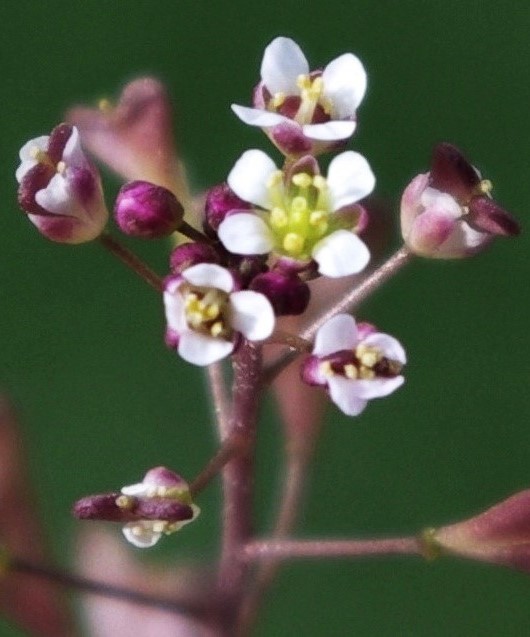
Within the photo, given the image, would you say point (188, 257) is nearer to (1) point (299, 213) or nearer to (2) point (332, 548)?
(1) point (299, 213)

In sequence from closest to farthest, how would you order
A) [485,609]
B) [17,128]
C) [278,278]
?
[278,278]
[485,609]
[17,128]

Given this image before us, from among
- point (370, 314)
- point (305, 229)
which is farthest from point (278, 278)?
point (370, 314)

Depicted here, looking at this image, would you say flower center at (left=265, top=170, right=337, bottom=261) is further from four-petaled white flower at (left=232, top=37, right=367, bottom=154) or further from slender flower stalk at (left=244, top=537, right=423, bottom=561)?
slender flower stalk at (left=244, top=537, right=423, bottom=561)

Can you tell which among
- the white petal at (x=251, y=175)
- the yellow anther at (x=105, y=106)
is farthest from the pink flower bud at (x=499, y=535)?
the yellow anther at (x=105, y=106)

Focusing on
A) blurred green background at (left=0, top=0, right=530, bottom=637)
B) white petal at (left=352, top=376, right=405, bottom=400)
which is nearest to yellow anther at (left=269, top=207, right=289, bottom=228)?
white petal at (left=352, top=376, right=405, bottom=400)

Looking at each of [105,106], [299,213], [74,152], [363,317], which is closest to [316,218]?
[299,213]

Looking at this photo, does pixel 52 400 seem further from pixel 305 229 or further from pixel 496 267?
pixel 305 229
